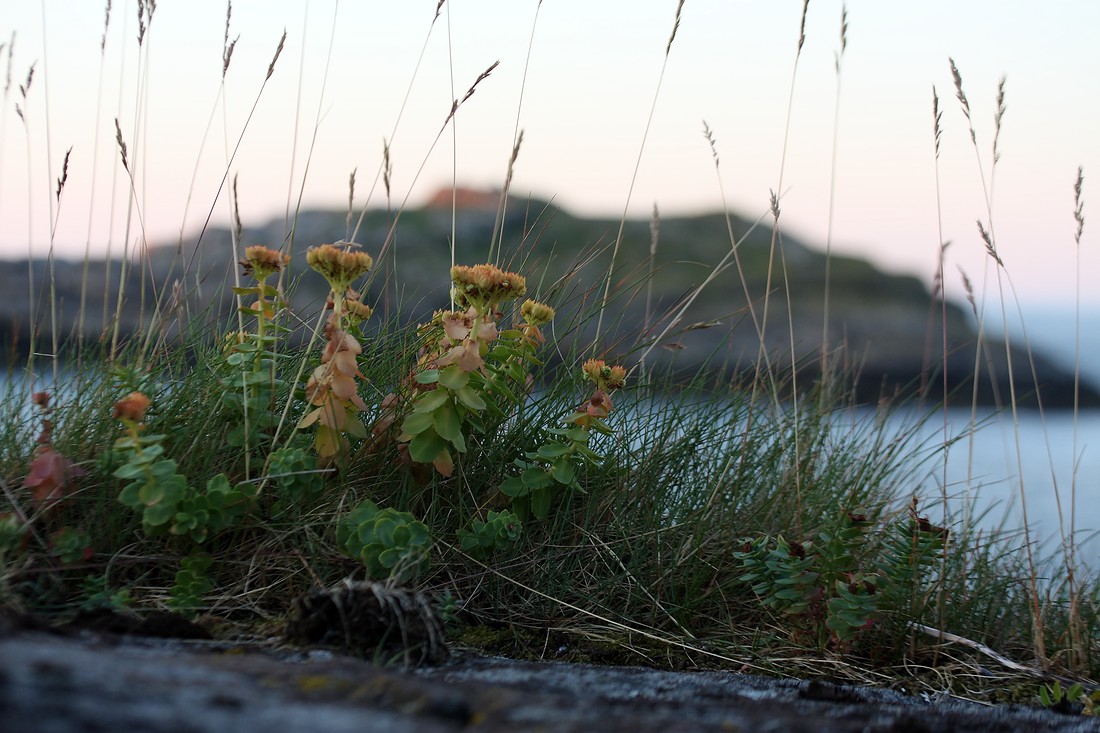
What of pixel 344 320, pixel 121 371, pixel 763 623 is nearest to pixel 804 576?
pixel 763 623

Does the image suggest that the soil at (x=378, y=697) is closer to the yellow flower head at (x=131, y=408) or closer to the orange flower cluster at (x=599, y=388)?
the yellow flower head at (x=131, y=408)

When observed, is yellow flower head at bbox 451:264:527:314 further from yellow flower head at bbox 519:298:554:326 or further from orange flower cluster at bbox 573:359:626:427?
orange flower cluster at bbox 573:359:626:427

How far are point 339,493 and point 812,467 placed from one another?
1.45 metres

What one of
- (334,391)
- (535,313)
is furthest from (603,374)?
(334,391)

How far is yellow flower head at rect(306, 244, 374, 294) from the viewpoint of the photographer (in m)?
1.84

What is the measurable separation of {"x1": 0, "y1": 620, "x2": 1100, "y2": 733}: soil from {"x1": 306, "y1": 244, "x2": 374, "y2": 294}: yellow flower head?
77cm

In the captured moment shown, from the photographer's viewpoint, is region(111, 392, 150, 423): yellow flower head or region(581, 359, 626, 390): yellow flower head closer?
region(111, 392, 150, 423): yellow flower head

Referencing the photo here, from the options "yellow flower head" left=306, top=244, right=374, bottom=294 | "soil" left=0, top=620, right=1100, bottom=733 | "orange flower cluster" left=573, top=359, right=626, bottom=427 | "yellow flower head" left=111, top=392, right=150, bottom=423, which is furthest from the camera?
"orange flower cluster" left=573, top=359, right=626, bottom=427

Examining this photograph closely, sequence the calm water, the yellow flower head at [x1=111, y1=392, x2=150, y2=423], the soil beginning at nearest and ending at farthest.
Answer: the soil
the yellow flower head at [x1=111, y1=392, x2=150, y2=423]
the calm water

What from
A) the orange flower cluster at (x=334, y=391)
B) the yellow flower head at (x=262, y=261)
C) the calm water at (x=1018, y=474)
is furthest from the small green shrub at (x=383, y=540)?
the calm water at (x=1018, y=474)

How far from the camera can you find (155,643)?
1.45m

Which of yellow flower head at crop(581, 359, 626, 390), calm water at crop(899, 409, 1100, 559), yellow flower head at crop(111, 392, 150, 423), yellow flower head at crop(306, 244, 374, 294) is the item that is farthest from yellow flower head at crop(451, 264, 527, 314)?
calm water at crop(899, 409, 1100, 559)

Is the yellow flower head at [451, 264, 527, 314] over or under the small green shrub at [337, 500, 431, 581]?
over

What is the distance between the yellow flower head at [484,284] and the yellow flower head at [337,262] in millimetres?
206
